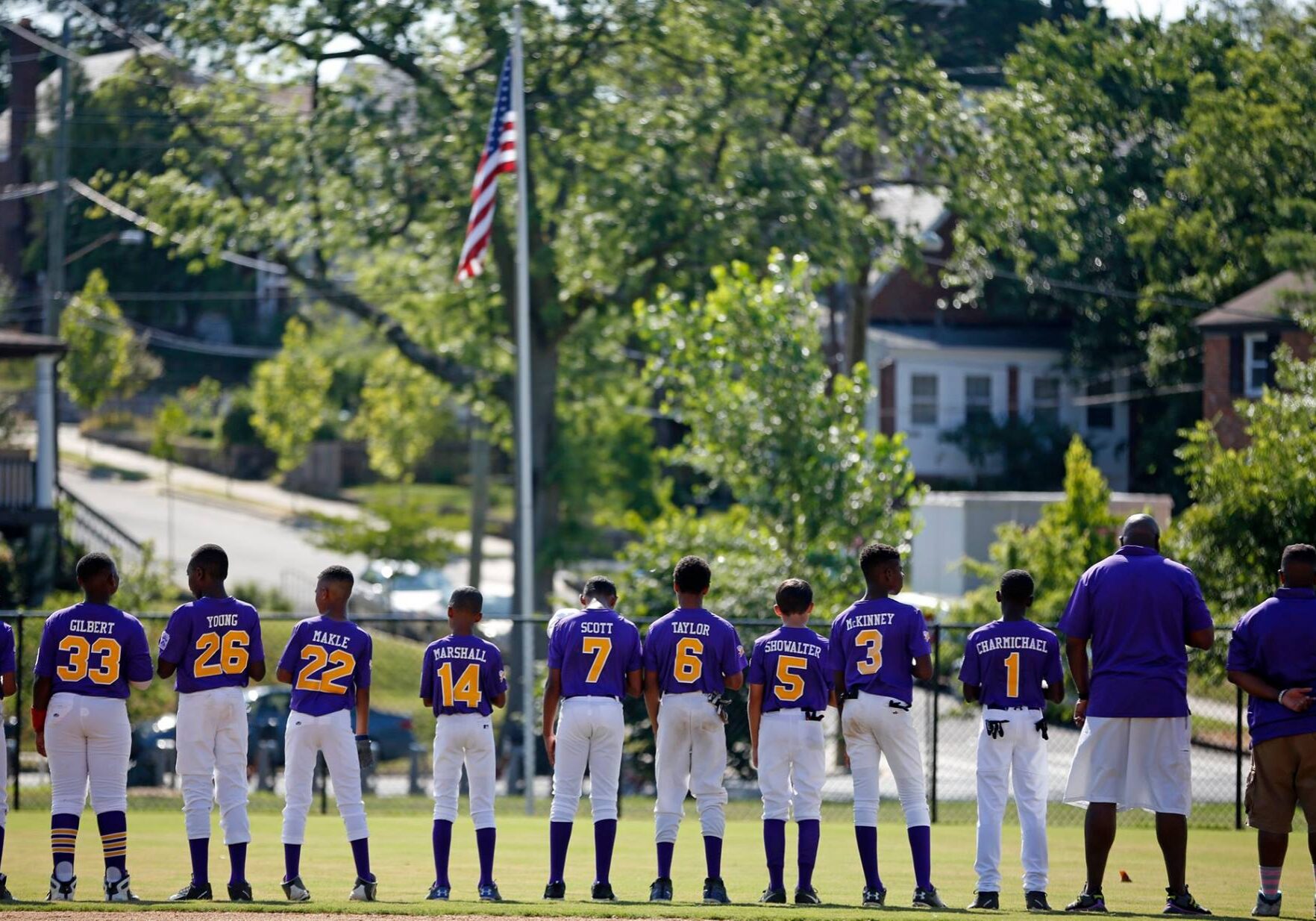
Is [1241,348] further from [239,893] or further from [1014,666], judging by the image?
[239,893]

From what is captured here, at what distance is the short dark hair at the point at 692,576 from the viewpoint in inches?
401

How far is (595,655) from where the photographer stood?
10.2m

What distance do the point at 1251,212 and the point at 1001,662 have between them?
1015 inches

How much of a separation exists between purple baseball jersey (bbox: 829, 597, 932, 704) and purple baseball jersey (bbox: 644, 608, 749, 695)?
2.51 feet

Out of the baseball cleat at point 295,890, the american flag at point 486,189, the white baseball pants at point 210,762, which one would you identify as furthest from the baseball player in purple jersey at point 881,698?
the american flag at point 486,189

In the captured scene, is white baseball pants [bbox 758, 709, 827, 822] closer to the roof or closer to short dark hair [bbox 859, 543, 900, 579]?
short dark hair [bbox 859, 543, 900, 579]

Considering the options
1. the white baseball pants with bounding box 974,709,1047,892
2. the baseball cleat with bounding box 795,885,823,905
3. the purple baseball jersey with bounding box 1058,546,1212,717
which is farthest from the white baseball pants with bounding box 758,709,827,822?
the purple baseball jersey with bounding box 1058,546,1212,717

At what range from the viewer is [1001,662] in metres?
10.0

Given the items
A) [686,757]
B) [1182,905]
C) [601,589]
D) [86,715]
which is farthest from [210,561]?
[1182,905]

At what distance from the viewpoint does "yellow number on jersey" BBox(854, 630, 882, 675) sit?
9.80 metres

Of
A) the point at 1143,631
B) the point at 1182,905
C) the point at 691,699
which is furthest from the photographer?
the point at 691,699

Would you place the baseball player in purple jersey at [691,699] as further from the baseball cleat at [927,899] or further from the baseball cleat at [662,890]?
the baseball cleat at [927,899]

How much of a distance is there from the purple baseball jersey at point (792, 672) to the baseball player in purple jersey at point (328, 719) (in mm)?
2441

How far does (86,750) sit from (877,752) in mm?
4800
